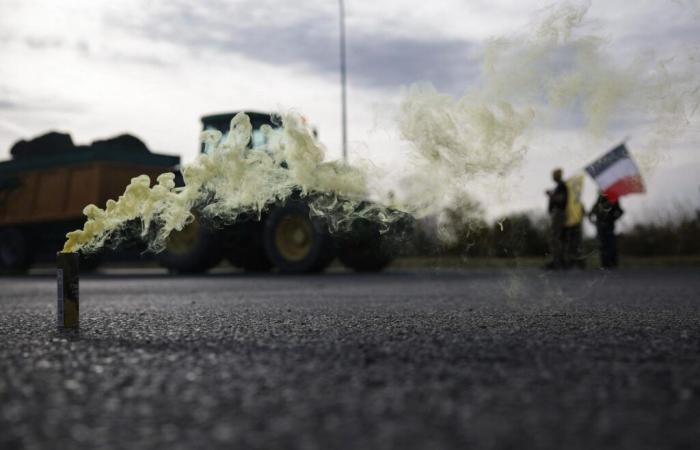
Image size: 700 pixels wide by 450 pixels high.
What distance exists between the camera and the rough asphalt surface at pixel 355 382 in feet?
6.48

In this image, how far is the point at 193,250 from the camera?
14.4 metres

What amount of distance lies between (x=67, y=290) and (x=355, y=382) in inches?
97.3

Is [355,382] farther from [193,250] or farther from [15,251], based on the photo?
[15,251]

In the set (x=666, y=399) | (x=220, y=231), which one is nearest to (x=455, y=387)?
(x=666, y=399)

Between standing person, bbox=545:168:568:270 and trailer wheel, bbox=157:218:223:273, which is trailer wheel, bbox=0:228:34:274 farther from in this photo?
standing person, bbox=545:168:568:270

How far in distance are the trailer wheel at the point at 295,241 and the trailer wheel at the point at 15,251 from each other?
24.6 feet

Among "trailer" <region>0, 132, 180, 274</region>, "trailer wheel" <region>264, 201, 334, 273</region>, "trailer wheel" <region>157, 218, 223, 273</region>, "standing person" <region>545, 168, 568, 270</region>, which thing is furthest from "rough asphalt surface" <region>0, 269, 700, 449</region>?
"trailer" <region>0, 132, 180, 274</region>

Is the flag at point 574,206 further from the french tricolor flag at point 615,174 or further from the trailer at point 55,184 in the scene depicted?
the trailer at point 55,184

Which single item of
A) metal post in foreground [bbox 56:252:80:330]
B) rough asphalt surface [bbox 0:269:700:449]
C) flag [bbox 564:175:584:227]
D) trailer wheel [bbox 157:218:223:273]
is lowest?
rough asphalt surface [bbox 0:269:700:449]

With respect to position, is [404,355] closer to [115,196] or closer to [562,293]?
[562,293]

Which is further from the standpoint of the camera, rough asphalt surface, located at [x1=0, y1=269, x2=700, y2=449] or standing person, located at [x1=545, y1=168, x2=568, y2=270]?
standing person, located at [x1=545, y1=168, x2=568, y2=270]

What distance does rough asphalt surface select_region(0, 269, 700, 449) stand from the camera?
1.97 m

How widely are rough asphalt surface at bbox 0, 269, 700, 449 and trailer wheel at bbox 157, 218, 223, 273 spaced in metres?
8.99

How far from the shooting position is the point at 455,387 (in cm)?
254
